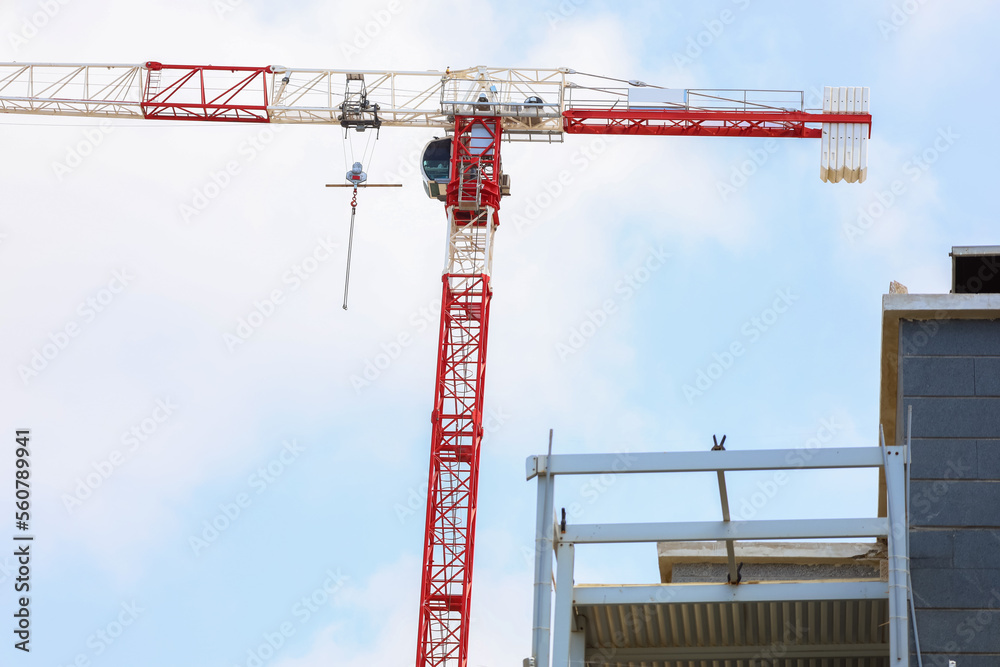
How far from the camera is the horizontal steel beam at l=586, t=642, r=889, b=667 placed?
19922 mm

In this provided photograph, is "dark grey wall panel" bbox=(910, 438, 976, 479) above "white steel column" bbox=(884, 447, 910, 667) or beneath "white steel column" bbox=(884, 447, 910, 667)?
above

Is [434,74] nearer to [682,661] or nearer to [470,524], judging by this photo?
[470,524]

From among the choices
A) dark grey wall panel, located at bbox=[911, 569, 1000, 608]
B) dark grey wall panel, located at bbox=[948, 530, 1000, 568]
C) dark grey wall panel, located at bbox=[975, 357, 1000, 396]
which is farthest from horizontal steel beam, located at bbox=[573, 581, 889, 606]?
dark grey wall panel, located at bbox=[975, 357, 1000, 396]

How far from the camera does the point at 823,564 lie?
22.8m

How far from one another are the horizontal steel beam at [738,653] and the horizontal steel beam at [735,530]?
2.06 m

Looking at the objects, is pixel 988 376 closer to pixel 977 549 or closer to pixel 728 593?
pixel 977 549

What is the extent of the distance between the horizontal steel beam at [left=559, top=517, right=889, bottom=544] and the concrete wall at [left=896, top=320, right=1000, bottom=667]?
995mm

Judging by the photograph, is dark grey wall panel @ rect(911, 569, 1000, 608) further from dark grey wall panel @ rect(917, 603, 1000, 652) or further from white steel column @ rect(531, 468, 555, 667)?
white steel column @ rect(531, 468, 555, 667)

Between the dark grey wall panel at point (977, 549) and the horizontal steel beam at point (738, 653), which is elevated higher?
the dark grey wall panel at point (977, 549)

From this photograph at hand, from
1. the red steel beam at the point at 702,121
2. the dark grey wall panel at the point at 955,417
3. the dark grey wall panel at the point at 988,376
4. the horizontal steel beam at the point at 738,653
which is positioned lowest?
the horizontal steel beam at the point at 738,653

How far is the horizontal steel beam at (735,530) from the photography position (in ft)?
60.5

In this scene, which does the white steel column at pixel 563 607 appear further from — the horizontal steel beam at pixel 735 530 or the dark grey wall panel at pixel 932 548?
the dark grey wall panel at pixel 932 548

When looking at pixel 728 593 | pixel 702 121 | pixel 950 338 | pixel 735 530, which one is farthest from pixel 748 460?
pixel 702 121

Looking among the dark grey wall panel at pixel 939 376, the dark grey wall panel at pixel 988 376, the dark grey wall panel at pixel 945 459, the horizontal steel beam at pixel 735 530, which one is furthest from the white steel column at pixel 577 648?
the dark grey wall panel at pixel 988 376
